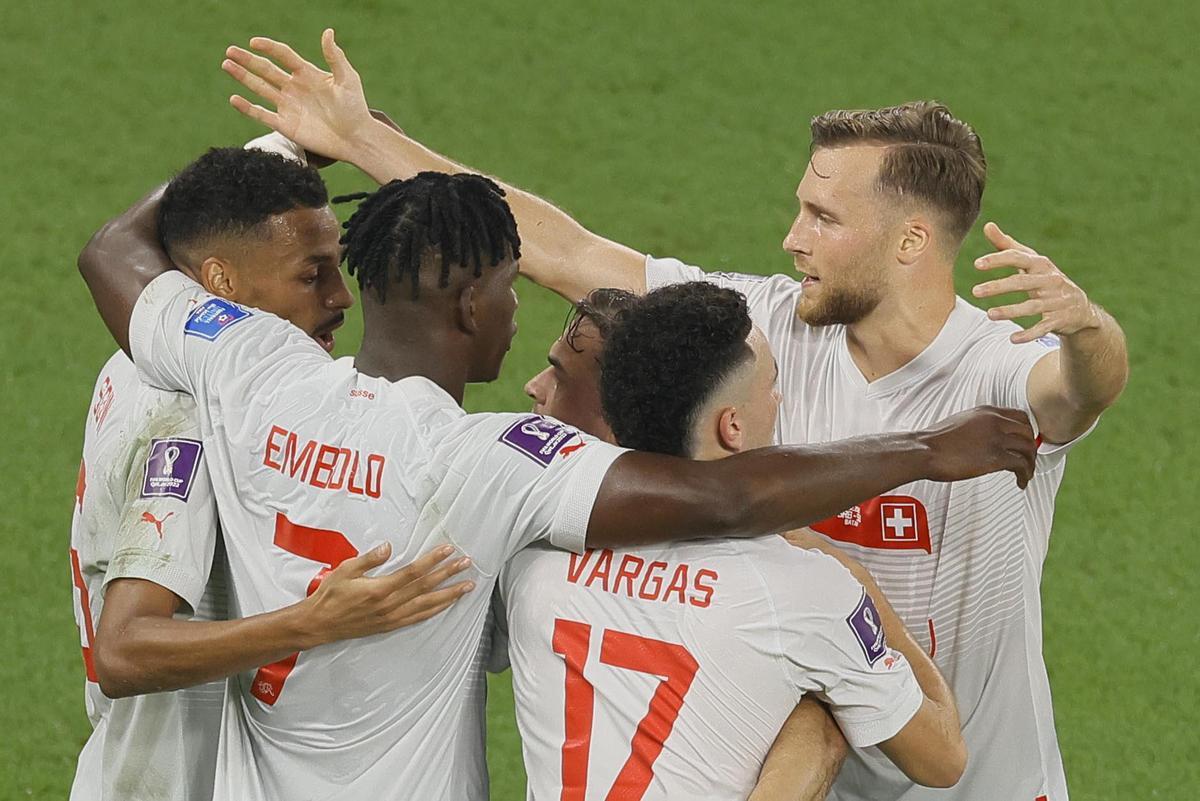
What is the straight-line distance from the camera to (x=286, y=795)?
3164 mm

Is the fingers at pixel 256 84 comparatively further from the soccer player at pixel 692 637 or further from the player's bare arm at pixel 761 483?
the player's bare arm at pixel 761 483

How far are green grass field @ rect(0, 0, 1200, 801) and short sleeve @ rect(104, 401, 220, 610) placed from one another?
405 cm

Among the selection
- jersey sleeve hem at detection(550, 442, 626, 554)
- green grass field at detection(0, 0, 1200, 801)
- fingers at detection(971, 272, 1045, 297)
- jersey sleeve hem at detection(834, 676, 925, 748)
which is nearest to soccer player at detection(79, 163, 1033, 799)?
jersey sleeve hem at detection(550, 442, 626, 554)

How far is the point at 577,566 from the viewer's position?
3029 millimetres

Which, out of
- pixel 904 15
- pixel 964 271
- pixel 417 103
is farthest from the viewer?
pixel 904 15

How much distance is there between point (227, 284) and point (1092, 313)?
1647 millimetres

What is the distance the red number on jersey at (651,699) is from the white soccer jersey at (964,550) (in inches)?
33.4

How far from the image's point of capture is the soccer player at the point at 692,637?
2.94 m

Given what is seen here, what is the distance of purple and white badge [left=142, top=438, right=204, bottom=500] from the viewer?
322 centimetres

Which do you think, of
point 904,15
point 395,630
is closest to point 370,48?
point 904,15

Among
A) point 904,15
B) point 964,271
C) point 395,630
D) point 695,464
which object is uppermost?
point 904,15

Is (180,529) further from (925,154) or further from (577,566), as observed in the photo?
(925,154)

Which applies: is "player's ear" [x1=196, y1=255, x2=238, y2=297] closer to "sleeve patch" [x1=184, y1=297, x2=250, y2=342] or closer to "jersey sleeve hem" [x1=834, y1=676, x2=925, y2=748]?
"sleeve patch" [x1=184, y1=297, x2=250, y2=342]

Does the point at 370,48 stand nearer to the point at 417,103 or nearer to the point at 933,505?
the point at 417,103
